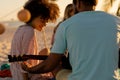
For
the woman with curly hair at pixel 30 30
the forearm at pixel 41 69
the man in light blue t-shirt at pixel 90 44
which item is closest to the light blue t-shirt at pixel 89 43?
the man in light blue t-shirt at pixel 90 44

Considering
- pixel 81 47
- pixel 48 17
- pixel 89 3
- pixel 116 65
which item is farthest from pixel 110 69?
pixel 48 17

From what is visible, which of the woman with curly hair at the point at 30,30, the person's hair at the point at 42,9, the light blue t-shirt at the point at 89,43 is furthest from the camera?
the person's hair at the point at 42,9

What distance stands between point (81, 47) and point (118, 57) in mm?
296

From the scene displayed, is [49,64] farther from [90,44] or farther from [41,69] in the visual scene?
[90,44]

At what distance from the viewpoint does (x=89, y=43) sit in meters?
Answer: 3.42

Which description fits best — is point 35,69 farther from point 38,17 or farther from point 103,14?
point 38,17

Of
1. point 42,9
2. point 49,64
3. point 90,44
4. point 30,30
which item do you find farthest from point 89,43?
point 42,9

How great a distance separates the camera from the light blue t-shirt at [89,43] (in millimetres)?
3404

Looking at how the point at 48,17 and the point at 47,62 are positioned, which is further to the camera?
the point at 48,17

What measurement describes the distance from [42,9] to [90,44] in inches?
49.6

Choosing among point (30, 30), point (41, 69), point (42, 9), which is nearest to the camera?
point (41, 69)

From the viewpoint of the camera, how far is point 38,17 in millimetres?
4605

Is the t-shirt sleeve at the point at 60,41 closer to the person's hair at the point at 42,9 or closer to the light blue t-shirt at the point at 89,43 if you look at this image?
the light blue t-shirt at the point at 89,43

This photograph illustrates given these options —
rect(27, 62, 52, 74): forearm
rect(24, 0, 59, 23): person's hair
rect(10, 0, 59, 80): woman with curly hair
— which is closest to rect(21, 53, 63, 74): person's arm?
rect(27, 62, 52, 74): forearm
